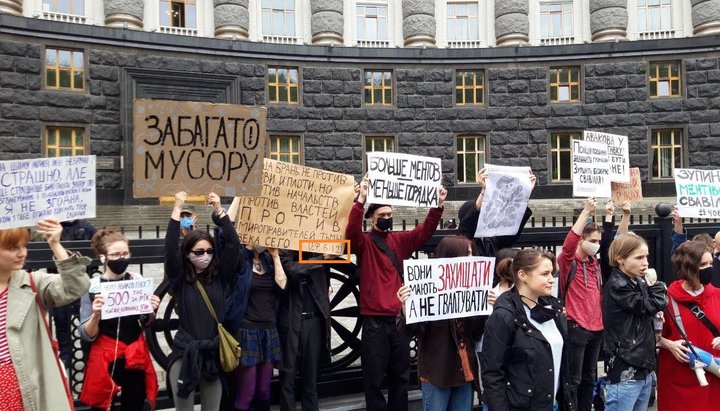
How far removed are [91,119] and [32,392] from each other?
17.5 metres

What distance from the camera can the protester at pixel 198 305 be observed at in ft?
15.0

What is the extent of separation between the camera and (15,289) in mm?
3402

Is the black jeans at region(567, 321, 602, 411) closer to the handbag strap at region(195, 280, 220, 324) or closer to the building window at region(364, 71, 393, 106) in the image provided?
the handbag strap at region(195, 280, 220, 324)

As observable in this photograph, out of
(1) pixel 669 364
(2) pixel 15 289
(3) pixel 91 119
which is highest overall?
(3) pixel 91 119

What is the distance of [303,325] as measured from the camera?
17.2ft

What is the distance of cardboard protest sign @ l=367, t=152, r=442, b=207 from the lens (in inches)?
214

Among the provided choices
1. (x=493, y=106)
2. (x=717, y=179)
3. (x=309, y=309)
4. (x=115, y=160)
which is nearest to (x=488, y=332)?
(x=309, y=309)

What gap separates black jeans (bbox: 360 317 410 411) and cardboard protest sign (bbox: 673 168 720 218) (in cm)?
349

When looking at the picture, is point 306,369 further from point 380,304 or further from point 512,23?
point 512,23

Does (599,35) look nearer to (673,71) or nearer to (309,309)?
(673,71)

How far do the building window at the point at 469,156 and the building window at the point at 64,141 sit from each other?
12.3 meters

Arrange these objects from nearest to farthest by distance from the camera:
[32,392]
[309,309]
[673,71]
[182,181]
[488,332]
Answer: [32,392]
[488,332]
[182,181]
[309,309]
[673,71]

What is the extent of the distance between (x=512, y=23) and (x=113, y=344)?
69.2 feet

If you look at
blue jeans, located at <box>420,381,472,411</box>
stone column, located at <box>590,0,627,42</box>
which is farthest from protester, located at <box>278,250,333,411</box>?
stone column, located at <box>590,0,627,42</box>
